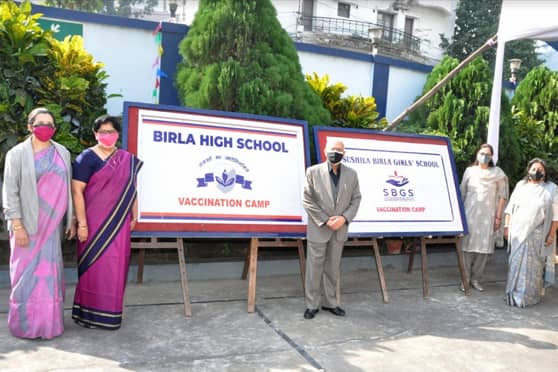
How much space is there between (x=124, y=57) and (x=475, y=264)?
4.84 m

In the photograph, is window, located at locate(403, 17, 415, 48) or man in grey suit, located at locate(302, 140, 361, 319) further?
window, located at locate(403, 17, 415, 48)

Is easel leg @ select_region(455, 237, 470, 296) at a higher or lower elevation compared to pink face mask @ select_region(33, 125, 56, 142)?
lower

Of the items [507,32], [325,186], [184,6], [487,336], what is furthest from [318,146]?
[184,6]

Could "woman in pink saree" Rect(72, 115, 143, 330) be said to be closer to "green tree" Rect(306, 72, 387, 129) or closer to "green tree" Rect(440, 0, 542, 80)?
"green tree" Rect(306, 72, 387, 129)

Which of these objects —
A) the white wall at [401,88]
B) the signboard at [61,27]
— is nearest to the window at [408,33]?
the white wall at [401,88]

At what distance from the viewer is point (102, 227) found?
11.9ft

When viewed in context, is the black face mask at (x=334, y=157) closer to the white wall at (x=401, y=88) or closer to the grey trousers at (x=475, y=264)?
the grey trousers at (x=475, y=264)

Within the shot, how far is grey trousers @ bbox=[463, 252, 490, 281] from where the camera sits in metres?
5.44

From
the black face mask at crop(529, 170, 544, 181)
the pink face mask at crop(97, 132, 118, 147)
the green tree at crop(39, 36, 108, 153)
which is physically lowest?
the black face mask at crop(529, 170, 544, 181)

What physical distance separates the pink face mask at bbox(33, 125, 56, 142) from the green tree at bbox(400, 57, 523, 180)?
5468 millimetres

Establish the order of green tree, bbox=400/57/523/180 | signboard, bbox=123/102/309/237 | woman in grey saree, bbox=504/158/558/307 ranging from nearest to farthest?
signboard, bbox=123/102/309/237 → woman in grey saree, bbox=504/158/558/307 → green tree, bbox=400/57/523/180

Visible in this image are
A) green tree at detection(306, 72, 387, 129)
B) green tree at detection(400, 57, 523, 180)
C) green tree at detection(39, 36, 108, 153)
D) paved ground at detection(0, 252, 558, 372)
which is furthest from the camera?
green tree at detection(400, 57, 523, 180)

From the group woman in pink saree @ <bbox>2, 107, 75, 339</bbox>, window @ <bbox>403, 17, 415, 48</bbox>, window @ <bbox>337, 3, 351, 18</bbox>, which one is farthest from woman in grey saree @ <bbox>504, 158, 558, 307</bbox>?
window @ <bbox>403, 17, 415, 48</bbox>

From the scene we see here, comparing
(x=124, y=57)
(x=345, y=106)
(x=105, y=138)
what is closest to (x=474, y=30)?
(x=345, y=106)
